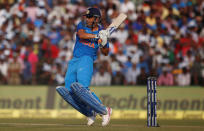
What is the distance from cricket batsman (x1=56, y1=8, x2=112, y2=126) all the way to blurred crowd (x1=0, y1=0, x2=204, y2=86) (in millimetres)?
5860

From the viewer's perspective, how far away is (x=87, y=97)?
29.4ft

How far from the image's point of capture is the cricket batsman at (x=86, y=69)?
8.98 meters

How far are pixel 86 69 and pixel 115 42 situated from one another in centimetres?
→ 752

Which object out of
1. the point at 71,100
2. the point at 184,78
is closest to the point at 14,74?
the point at 184,78

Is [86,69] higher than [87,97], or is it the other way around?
[86,69]

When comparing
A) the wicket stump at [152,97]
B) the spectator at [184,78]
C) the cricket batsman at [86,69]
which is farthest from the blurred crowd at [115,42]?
the cricket batsman at [86,69]

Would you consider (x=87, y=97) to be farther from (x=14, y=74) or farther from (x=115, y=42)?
(x=115, y=42)

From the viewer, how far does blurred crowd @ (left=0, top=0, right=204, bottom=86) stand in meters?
15.2

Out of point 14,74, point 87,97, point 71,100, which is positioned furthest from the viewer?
point 14,74

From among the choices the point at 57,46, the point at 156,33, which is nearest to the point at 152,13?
the point at 156,33

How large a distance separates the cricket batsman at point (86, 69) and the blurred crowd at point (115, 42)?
5.86 m

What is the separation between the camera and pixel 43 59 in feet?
50.3

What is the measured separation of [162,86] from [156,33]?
248 centimetres

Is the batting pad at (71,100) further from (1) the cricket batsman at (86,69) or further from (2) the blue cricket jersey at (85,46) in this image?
(2) the blue cricket jersey at (85,46)
